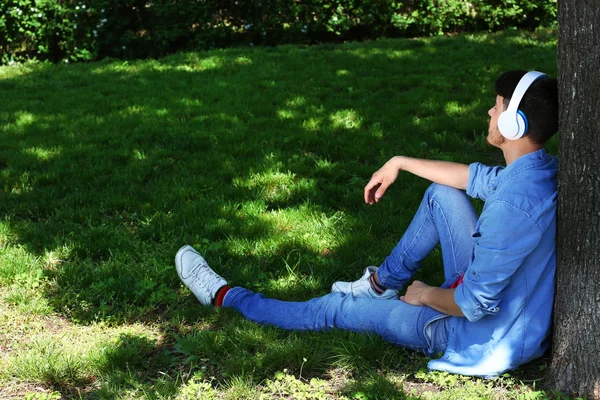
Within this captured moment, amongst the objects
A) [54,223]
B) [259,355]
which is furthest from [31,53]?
[259,355]

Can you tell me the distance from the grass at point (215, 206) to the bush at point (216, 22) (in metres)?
1.55

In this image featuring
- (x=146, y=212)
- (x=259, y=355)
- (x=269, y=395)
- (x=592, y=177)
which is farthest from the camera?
(x=146, y=212)

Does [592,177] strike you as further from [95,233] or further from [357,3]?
[357,3]

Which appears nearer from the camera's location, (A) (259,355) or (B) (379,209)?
(A) (259,355)

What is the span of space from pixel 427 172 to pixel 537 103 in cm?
71

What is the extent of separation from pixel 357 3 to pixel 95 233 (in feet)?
26.2

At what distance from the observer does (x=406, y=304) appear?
3.37 m

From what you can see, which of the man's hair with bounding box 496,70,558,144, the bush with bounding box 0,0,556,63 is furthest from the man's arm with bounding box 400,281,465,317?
the bush with bounding box 0,0,556,63

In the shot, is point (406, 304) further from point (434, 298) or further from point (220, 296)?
point (220, 296)

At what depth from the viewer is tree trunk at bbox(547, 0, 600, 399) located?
279 cm

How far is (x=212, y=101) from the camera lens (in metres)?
7.61

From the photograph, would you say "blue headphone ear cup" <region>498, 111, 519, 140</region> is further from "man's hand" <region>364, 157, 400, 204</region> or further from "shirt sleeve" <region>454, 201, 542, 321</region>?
"man's hand" <region>364, 157, 400, 204</region>

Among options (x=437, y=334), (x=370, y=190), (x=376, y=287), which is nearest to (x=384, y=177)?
(x=370, y=190)

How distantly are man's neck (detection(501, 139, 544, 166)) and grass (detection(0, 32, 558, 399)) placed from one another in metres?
1.00
